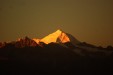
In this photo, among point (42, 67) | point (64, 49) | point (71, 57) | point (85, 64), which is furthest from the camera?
point (64, 49)

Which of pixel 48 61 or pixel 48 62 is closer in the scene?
pixel 48 62

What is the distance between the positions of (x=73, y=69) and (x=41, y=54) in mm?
18015

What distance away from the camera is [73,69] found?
111 meters

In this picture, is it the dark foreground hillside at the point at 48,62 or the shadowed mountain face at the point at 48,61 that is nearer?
the dark foreground hillside at the point at 48,62

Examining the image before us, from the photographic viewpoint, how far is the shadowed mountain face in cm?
10350

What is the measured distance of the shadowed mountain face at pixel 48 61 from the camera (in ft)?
340

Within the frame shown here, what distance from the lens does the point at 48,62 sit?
114m

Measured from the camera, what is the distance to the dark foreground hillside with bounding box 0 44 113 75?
10262 centimetres

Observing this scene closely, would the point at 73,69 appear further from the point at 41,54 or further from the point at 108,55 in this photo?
the point at 108,55

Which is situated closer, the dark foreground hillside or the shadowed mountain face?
the dark foreground hillside

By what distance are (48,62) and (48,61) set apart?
1647 millimetres

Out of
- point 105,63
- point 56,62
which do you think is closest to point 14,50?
point 56,62

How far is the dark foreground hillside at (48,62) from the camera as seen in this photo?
103 metres

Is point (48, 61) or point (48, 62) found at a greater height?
point (48, 61)
